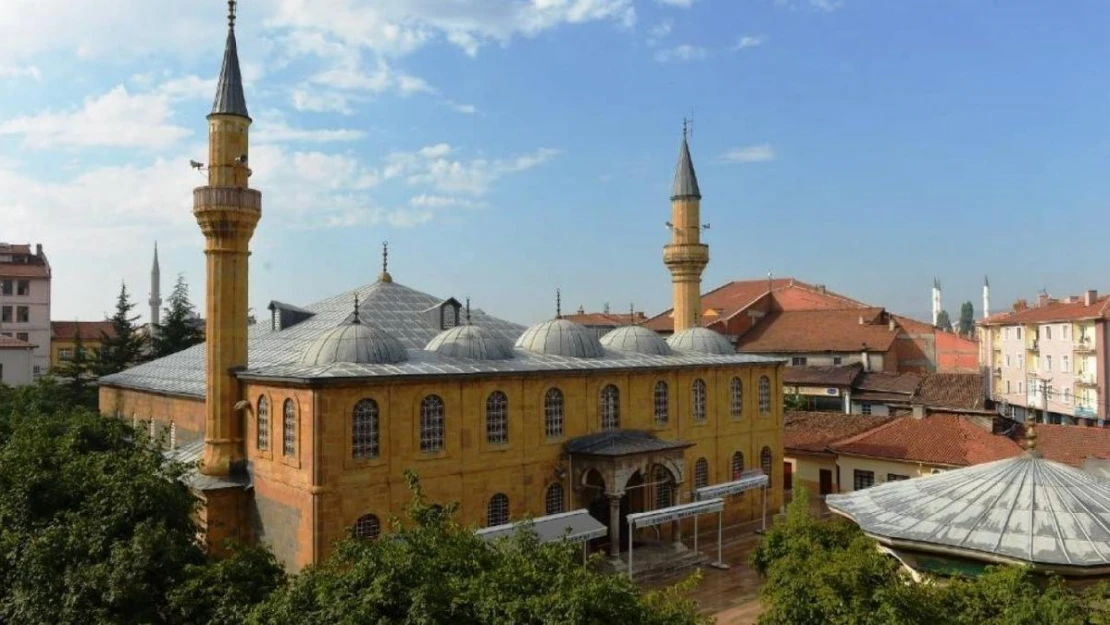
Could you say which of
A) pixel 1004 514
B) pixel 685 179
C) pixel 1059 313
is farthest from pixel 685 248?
pixel 1059 313

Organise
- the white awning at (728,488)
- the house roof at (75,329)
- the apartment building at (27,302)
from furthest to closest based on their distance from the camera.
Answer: the house roof at (75,329) → the apartment building at (27,302) → the white awning at (728,488)

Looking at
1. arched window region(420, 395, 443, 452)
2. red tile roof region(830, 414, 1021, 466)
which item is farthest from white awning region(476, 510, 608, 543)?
red tile roof region(830, 414, 1021, 466)

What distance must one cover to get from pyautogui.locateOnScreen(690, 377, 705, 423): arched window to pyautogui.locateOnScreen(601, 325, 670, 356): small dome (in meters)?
1.49

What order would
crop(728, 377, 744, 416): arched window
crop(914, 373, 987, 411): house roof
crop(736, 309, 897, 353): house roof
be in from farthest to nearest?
crop(736, 309, 897, 353): house roof < crop(914, 373, 987, 411): house roof < crop(728, 377, 744, 416): arched window

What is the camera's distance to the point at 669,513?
20.6 meters

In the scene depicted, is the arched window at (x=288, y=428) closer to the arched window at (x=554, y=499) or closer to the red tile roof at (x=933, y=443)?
the arched window at (x=554, y=499)

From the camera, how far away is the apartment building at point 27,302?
176 feet

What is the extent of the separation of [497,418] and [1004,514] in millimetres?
12232

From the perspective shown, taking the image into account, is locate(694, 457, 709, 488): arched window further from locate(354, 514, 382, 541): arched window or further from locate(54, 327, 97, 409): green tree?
locate(54, 327, 97, 409): green tree

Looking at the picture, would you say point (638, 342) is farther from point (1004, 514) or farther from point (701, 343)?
point (1004, 514)

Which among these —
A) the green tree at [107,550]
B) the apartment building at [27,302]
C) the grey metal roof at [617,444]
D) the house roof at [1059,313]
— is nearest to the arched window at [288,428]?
the green tree at [107,550]

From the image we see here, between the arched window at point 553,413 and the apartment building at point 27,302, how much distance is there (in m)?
45.0

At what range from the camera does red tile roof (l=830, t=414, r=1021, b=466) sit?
2642 centimetres

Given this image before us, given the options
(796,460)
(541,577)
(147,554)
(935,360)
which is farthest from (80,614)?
(935,360)
